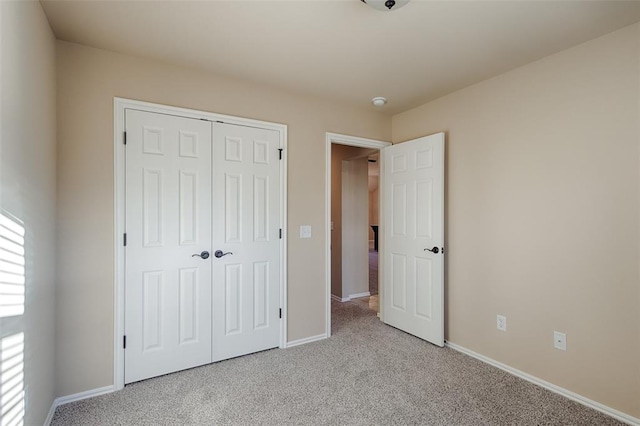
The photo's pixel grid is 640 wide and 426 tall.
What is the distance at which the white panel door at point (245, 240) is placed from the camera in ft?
8.83

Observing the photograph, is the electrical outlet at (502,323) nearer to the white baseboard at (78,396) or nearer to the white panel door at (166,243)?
the white panel door at (166,243)

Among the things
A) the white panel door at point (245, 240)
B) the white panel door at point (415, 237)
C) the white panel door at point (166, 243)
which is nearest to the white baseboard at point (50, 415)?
the white panel door at point (166, 243)

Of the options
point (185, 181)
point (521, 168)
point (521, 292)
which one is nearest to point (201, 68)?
point (185, 181)

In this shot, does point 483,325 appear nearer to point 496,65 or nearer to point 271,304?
point 271,304

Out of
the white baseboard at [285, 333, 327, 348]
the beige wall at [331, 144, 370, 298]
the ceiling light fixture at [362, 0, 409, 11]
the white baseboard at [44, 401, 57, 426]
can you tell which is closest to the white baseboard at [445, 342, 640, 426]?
the white baseboard at [285, 333, 327, 348]

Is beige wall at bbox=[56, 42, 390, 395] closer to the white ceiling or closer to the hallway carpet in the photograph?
the white ceiling

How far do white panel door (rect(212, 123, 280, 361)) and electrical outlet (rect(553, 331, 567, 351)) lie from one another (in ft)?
7.23

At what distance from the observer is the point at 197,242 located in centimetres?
259

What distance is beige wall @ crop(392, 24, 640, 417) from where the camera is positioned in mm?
1972

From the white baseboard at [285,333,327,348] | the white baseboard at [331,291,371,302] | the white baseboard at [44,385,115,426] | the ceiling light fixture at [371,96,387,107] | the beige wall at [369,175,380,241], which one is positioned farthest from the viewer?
the beige wall at [369,175,380,241]

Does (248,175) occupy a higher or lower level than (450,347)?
higher

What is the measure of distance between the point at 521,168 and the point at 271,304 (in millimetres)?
2413

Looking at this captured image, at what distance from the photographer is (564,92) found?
2252 millimetres

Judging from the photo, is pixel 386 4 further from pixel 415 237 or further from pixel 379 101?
pixel 415 237
